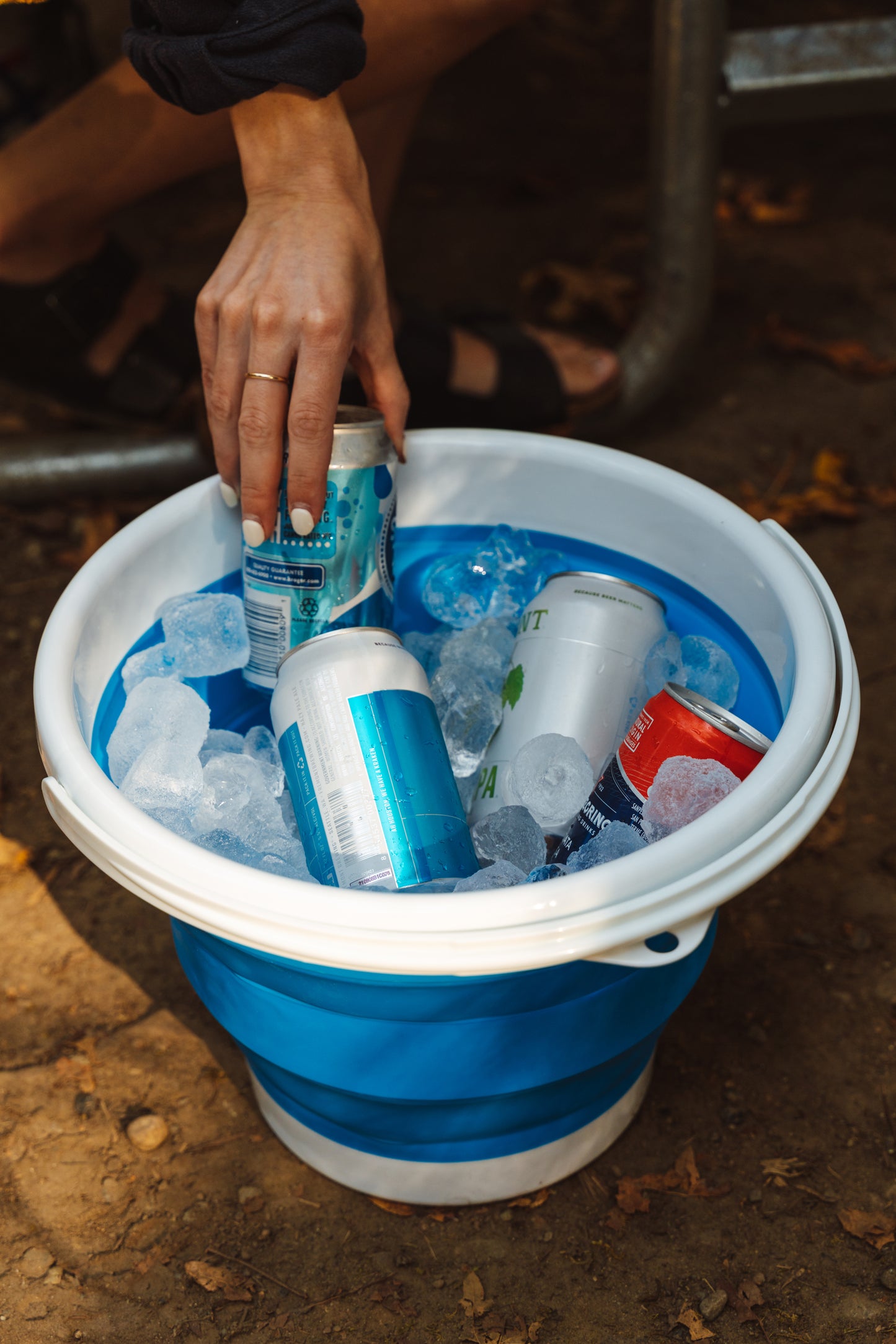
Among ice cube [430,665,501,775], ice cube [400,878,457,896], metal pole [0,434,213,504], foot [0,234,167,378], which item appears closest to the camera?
ice cube [400,878,457,896]

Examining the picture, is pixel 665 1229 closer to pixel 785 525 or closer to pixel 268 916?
pixel 268 916

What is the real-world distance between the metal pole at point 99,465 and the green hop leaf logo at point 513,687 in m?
1.09

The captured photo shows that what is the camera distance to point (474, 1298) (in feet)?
3.50

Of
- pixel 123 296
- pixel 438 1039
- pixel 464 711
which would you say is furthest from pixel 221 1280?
pixel 123 296

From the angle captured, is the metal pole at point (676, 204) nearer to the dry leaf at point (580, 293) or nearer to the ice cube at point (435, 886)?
the dry leaf at point (580, 293)

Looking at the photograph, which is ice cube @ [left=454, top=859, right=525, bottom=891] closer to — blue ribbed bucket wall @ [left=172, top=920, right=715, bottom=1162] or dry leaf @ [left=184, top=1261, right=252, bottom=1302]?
blue ribbed bucket wall @ [left=172, top=920, right=715, bottom=1162]

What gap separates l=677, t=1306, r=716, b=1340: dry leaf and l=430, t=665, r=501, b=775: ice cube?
0.58m

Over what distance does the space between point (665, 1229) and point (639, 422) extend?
1.67 meters

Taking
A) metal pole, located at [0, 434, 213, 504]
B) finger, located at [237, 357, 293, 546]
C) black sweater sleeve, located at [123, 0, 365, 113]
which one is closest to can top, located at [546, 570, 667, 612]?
finger, located at [237, 357, 293, 546]

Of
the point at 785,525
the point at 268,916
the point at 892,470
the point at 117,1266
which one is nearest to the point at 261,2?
the point at 268,916

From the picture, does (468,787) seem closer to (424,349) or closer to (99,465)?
(424,349)

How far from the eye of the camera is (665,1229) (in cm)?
112

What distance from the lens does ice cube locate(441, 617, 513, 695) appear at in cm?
124

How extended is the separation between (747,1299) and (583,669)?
0.64m
